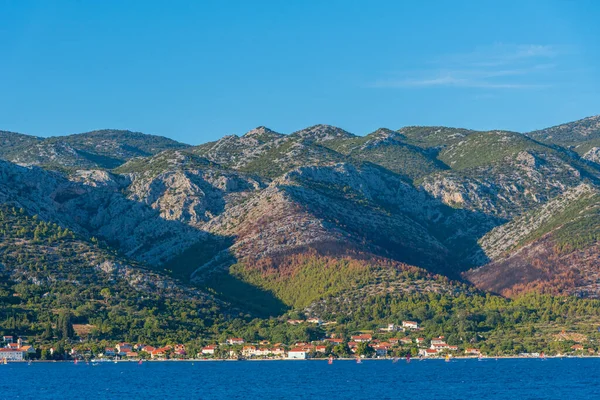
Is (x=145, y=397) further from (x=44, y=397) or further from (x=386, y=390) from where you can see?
(x=386, y=390)

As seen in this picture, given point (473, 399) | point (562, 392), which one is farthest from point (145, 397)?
point (562, 392)

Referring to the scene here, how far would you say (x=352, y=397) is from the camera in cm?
18775

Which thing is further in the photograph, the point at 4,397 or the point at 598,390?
the point at 598,390

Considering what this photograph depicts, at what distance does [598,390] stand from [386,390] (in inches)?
1451

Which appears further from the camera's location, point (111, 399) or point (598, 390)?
point (598, 390)

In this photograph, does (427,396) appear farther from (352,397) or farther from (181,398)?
(181,398)

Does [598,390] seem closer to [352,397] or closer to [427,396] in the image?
[427,396]

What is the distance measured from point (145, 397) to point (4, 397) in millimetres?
22794

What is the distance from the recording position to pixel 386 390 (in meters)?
198

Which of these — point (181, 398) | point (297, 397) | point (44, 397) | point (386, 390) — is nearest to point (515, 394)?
point (386, 390)

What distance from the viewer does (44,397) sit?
189m

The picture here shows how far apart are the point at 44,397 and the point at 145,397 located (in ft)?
54.5

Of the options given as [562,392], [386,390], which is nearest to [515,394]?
[562,392]

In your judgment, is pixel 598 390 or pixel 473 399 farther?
pixel 598 390
